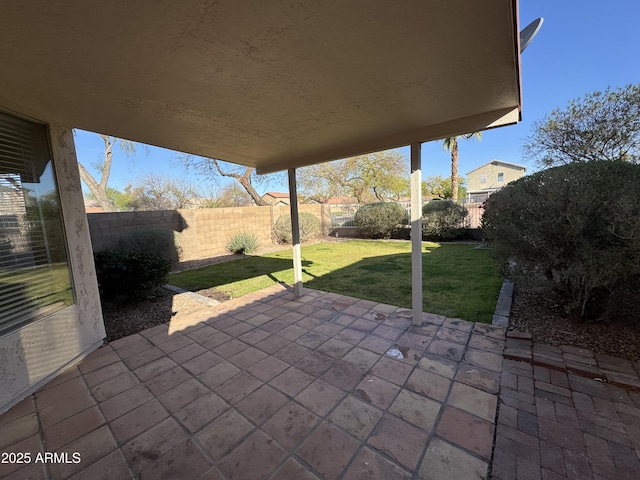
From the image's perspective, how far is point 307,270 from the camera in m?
6.38

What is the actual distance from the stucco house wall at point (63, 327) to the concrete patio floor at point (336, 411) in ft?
0.47

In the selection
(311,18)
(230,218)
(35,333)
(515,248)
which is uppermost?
(311,18)

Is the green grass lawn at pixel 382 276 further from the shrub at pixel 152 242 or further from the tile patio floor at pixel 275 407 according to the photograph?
the shrub at pixel 152 242

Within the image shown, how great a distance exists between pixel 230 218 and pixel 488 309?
8.06 meters

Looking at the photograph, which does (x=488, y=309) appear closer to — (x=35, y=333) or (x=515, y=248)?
(x=515, y=248)

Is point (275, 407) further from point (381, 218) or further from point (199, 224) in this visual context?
point (381, 218)

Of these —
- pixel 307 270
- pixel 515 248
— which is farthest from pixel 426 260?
pixel 515 248

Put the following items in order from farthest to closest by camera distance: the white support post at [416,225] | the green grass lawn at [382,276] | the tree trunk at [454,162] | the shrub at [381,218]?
the tree trunk at [454,162], the shrub at [381,218], the green grass lawn at [382,276], the white support post at [416,225]

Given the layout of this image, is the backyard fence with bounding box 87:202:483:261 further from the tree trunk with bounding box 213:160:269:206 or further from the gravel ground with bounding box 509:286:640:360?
the gravel ground with bounding box 509:286:640:360

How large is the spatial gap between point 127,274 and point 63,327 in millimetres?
1461

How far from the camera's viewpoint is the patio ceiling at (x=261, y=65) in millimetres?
1143

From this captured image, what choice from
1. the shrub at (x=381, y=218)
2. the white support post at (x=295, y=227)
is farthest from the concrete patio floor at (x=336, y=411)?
the shrub at (x=381, y=218)

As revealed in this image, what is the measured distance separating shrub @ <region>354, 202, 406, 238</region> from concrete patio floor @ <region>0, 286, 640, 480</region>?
8.28m

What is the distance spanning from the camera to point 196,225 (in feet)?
26.9
